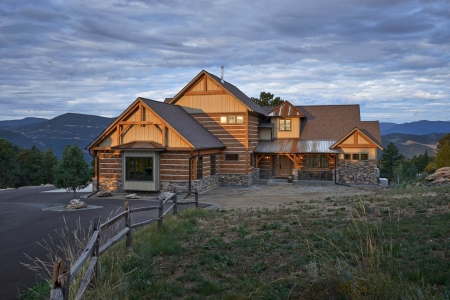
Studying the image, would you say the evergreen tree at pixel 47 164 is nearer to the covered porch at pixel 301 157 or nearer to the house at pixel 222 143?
the house at pixel 222 143

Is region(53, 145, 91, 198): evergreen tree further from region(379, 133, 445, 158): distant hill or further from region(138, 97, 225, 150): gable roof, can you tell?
region(379, 133, 445, 158): distant hill

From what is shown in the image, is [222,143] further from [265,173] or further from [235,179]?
[265,173]

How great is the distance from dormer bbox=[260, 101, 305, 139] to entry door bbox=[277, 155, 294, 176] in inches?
86.1

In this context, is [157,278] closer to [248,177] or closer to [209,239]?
[209,239]

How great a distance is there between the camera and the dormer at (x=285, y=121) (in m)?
34.7

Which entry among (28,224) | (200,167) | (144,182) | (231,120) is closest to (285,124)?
(231,120)

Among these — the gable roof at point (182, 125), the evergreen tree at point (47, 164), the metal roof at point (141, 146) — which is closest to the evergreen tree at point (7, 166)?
the evergreen tree at point (47, 164)

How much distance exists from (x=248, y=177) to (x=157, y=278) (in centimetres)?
2389

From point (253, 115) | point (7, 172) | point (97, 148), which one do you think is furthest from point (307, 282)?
point (7, 172)

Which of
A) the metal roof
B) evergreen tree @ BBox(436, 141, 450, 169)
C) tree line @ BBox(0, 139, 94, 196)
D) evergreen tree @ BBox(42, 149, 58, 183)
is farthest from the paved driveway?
evergreen tree @ BBox(436, 141, 450, 169)

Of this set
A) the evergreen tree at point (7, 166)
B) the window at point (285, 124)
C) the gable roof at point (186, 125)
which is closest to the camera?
the gable roof at point (186, 125)

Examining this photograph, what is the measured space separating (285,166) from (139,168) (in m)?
15.5

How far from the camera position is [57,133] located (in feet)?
589

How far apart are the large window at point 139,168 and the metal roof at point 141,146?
94 centimetres
